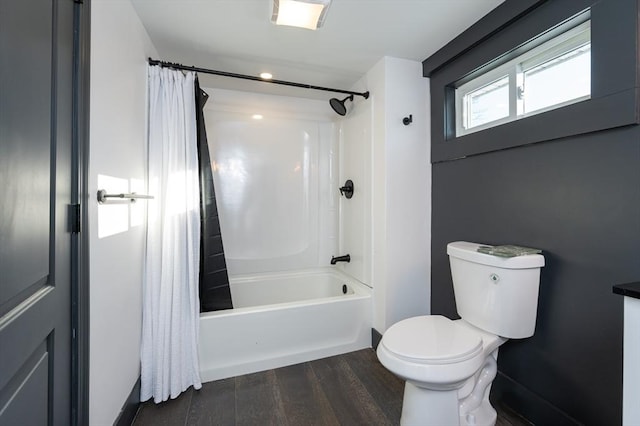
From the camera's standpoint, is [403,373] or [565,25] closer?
[403,373]

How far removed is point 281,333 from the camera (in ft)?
6.32

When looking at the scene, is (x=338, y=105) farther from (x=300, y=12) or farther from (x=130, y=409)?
(x=130, y=409)

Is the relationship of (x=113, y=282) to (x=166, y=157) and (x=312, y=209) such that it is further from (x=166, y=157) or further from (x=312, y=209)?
(x=312, y=209)

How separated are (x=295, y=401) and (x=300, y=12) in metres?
2.04

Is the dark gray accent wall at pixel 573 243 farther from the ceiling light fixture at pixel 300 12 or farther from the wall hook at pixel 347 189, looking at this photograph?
the ceiling light fixture at pixel 300 12

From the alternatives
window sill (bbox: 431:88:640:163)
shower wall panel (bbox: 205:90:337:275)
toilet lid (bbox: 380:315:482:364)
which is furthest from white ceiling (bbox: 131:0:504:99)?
toilet lid (bbox: 380:315:482:364)

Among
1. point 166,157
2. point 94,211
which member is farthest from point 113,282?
point 166,157

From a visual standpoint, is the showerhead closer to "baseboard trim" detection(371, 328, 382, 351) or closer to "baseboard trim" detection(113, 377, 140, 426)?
"baseboard trim" detection(371, 328, 382, 351)

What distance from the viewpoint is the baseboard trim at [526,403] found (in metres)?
1.31

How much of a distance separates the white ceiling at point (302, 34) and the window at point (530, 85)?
34 cm

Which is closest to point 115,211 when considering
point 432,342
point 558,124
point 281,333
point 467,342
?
point 281,333

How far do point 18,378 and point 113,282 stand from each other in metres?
0.64

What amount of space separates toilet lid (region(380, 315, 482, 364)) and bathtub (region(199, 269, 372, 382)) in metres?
0.72

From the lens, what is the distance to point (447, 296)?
6.47 feet
